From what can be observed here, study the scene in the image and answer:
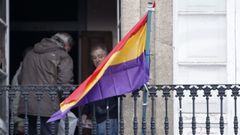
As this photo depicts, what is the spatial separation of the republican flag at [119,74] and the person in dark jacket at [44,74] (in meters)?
0.44

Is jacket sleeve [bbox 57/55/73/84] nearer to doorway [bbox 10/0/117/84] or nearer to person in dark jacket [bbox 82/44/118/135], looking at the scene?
person in dark jacket [bbox 82/44/118/135]

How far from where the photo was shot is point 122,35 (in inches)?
515

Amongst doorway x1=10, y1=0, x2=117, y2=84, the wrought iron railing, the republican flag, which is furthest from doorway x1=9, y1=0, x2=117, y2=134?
the republican flag

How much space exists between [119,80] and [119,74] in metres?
0.06

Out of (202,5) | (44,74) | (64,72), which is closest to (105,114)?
(64,72)

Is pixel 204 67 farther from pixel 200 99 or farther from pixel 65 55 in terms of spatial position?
pixel 65 55

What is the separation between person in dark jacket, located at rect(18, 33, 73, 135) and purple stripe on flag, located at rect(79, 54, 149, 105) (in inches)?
23.7

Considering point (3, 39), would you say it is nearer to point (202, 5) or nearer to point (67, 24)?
point (202, 5)

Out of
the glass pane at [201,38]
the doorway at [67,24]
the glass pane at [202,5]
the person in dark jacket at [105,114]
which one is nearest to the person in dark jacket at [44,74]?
the person in dark jacket at [105,114]

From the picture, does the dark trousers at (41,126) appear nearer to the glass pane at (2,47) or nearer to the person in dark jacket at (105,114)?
the person in dark jacket at (105,114)

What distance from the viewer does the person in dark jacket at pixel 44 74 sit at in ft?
42.4

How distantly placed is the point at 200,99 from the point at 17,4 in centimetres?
356

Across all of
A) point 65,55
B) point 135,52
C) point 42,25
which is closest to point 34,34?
point 42,25

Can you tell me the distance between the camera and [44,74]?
517 inches
